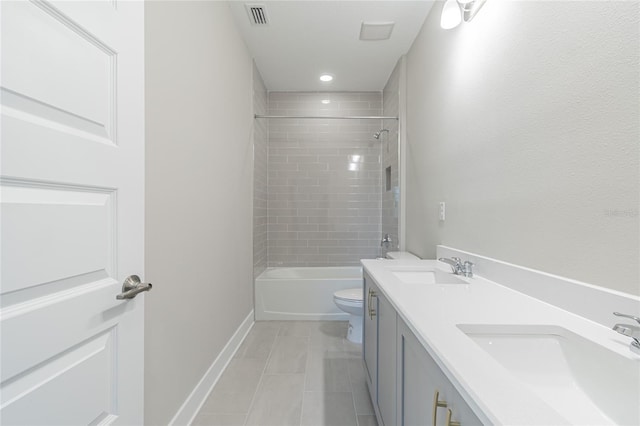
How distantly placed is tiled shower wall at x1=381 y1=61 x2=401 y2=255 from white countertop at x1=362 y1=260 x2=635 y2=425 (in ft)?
5.47

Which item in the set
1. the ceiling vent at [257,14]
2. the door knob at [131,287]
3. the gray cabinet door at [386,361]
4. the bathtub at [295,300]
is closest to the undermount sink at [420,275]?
the gray cabinet door at [386,361]

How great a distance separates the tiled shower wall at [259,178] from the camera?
3.03 metres

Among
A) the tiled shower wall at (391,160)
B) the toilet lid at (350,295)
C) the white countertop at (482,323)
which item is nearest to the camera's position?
the white countertop at (482,323)

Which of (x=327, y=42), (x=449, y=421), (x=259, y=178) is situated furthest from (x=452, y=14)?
(x=259, y=178)

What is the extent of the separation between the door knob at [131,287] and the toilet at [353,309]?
1.80 metres

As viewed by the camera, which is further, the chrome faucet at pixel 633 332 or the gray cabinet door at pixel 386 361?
the gray cabinet door at pixel 386 361

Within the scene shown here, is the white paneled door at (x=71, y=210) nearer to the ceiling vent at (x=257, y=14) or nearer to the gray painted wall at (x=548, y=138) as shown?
the gray painted wall at (x=548, y=138)

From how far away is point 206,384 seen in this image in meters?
1.75

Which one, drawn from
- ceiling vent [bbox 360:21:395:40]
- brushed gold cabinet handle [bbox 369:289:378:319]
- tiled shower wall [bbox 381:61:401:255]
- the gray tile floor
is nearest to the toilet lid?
the gray tile floor

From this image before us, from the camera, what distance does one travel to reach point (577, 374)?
693 mm

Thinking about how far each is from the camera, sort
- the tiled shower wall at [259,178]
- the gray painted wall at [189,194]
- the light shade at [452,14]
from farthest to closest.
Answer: the tiled shower wall at [259,178] → the light shade at [452,14] → the gray painted wall at [189,194]

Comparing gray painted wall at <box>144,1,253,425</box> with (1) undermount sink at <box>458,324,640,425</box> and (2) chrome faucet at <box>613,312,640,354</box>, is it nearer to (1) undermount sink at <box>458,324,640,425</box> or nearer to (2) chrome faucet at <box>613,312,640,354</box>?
(1) undermount sink at <box>458,324,640,425</box>

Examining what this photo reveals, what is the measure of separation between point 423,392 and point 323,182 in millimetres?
3124

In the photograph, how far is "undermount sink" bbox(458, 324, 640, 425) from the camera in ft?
1.96
